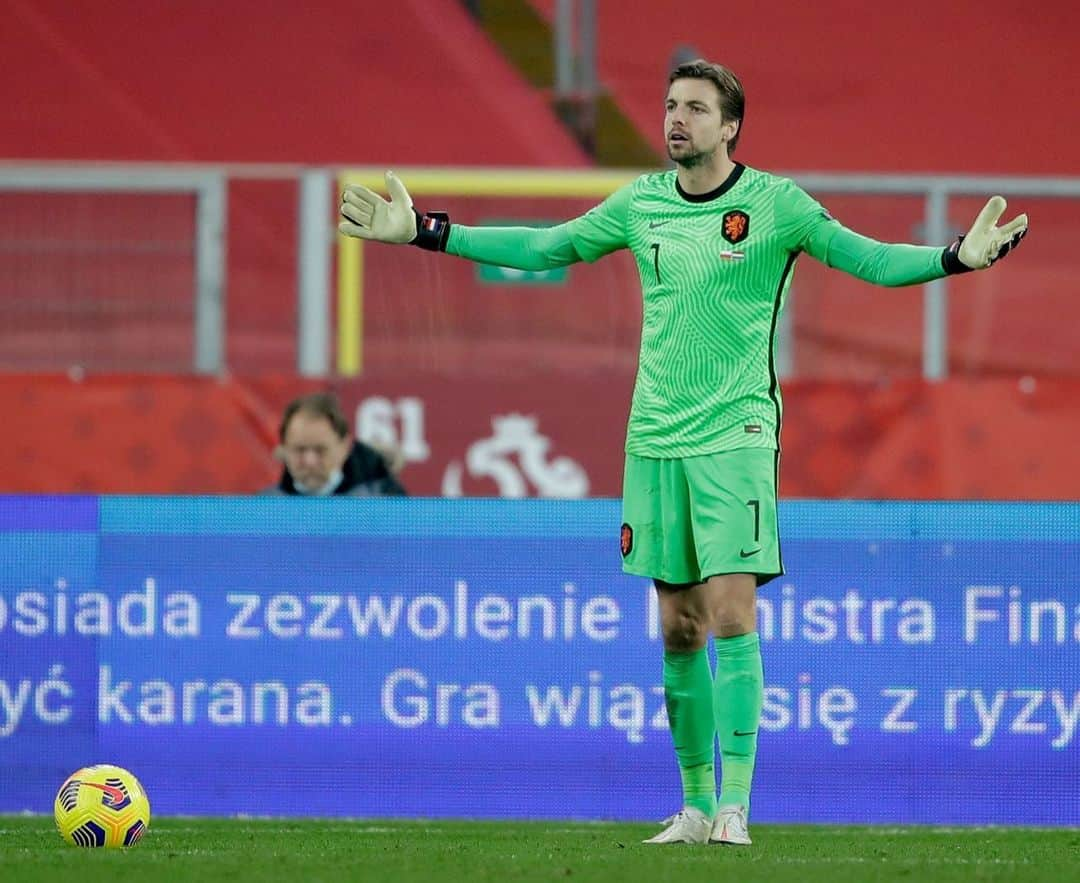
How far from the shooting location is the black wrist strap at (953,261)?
19.7 ft

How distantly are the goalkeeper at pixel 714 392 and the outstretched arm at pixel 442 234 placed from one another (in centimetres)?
1

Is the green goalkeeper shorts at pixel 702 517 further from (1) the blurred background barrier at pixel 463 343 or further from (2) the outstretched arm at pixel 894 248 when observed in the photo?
(1) the blurred background barrier at pixel 463 343

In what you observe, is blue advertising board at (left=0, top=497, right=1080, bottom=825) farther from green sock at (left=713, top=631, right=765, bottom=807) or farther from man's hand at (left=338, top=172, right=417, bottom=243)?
man's hand at (left=338, top=172, right=417, bottom=243)

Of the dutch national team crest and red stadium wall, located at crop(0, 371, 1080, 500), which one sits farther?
red stadium wall, located at crop(0, 371, 1080, 500)

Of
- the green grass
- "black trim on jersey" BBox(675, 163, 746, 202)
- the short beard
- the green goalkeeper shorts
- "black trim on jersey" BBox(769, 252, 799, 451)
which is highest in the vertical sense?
the short beard

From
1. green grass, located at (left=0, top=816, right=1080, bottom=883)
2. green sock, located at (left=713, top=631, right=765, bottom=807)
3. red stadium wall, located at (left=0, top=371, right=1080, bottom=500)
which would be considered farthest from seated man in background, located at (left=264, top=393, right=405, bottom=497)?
green sock, located at (left=713, top=631, right=765, bottom=807)

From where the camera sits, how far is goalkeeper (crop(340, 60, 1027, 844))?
6.23 meters

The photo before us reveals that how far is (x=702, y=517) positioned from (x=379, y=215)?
124cm

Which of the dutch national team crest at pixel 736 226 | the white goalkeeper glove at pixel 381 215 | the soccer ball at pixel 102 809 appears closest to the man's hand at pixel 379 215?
the white goalkeeper glove at pixel 381 215

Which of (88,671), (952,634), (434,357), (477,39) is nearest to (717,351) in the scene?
(952,634)

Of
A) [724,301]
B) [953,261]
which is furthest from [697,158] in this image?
[953,261]

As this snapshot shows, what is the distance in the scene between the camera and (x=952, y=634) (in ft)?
25.3

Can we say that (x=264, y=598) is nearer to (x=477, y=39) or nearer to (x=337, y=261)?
(x=337, y=261)

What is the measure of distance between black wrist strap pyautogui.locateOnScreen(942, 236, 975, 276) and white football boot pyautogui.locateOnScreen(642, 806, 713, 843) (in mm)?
1653
